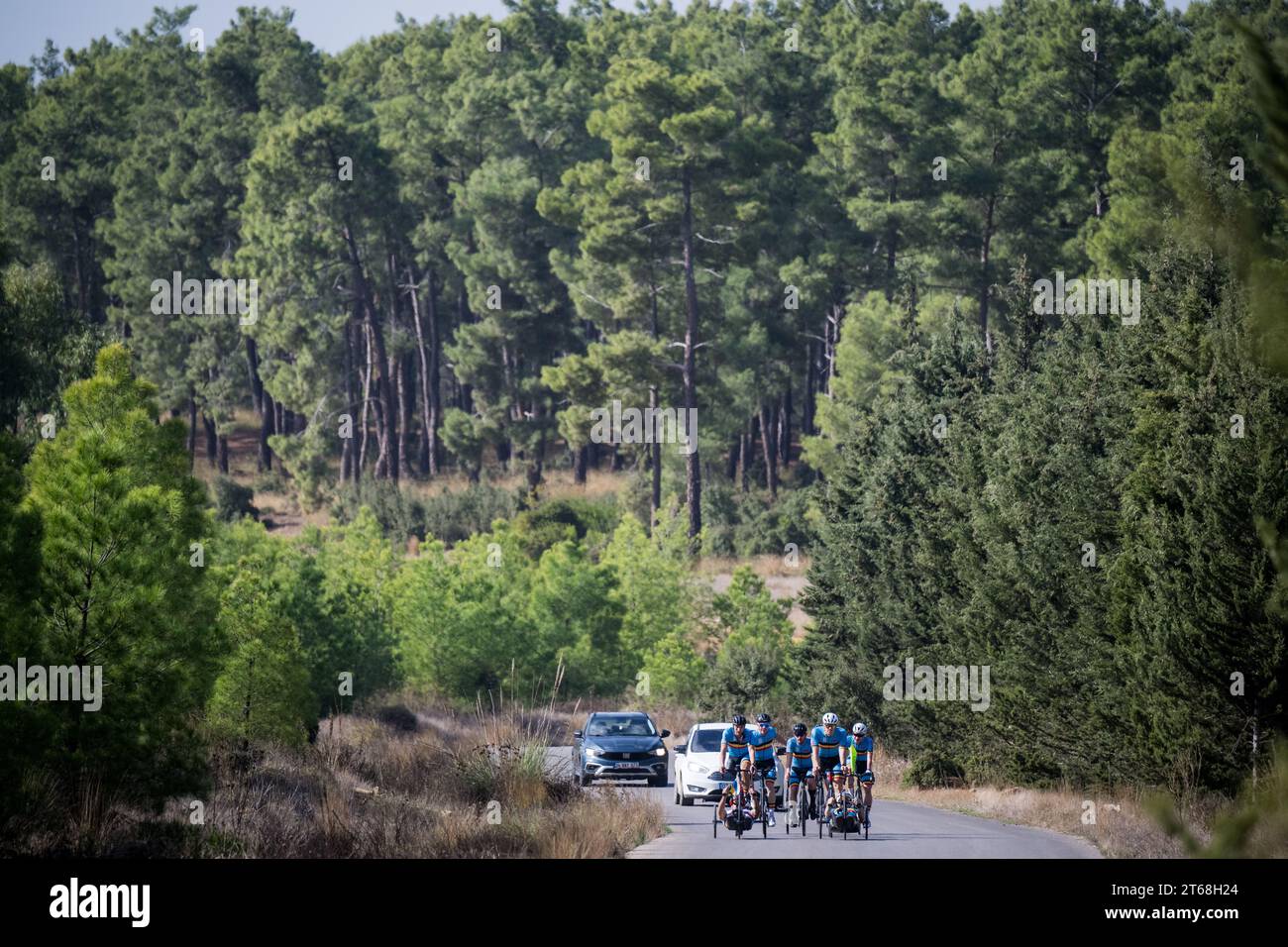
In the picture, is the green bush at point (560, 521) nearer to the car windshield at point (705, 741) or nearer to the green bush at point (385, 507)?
the green bush at point (385, 507)

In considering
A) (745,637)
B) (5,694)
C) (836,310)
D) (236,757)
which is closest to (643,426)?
(836,310)

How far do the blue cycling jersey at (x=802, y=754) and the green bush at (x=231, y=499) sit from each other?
58.7 meters

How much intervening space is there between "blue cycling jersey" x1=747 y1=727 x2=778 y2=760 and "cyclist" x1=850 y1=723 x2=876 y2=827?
1.05 metres

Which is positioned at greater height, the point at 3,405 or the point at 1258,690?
the point at 3,405

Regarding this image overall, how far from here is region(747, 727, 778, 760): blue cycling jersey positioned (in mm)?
22172

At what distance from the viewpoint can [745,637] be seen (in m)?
55.7

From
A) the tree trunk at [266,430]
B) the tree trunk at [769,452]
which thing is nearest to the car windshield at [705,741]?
the tree trunk at [769,452]

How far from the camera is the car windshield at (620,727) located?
33.2 meters

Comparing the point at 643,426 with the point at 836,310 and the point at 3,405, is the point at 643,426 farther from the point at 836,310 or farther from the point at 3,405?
the point at 3,405

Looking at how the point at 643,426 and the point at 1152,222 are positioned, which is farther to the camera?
the point at 643,426

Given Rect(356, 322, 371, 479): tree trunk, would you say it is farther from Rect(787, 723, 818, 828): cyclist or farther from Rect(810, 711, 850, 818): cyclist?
Rect(810, 711, 850, 818): cyclist

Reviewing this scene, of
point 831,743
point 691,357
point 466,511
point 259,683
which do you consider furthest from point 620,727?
point 466,511

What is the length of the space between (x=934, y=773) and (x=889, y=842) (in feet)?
62.2

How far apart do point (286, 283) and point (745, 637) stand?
42911 mm
